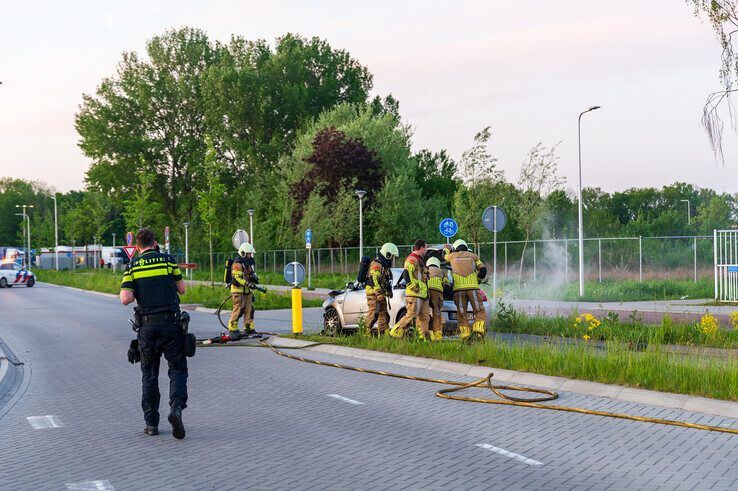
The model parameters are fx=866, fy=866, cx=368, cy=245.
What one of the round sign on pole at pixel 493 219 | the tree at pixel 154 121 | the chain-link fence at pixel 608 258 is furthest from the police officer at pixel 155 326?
the tree at pixel 154 121

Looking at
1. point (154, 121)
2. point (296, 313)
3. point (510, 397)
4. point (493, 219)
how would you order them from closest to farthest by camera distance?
point (510, 397) → point (296, 313) → point (493, 219) → point (154, 121)

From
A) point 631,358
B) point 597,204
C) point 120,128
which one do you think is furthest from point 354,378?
point 597,204

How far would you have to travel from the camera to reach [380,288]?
51.7 ft

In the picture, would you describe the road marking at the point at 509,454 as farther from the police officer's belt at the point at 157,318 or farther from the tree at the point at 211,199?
the tree at the point at 211,199

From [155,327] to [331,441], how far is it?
6.52 ft

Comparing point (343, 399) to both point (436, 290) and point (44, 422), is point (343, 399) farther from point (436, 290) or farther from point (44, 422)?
point (436, 290)

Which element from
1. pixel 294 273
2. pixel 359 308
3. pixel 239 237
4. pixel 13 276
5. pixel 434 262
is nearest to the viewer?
pixel 434 262

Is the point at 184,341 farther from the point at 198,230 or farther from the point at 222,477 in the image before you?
the point at 198,230

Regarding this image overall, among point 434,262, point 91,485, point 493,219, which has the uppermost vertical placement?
point 493,219

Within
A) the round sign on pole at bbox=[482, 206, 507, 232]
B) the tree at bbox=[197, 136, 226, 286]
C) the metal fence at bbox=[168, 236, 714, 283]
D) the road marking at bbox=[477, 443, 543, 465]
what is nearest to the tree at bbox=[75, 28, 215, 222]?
the tree at bbox=[197, 136, 226, 286]

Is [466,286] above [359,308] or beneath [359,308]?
above

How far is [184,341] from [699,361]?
6244 mm

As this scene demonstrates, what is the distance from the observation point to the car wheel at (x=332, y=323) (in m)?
17.7

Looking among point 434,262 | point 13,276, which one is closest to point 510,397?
point 434,262
